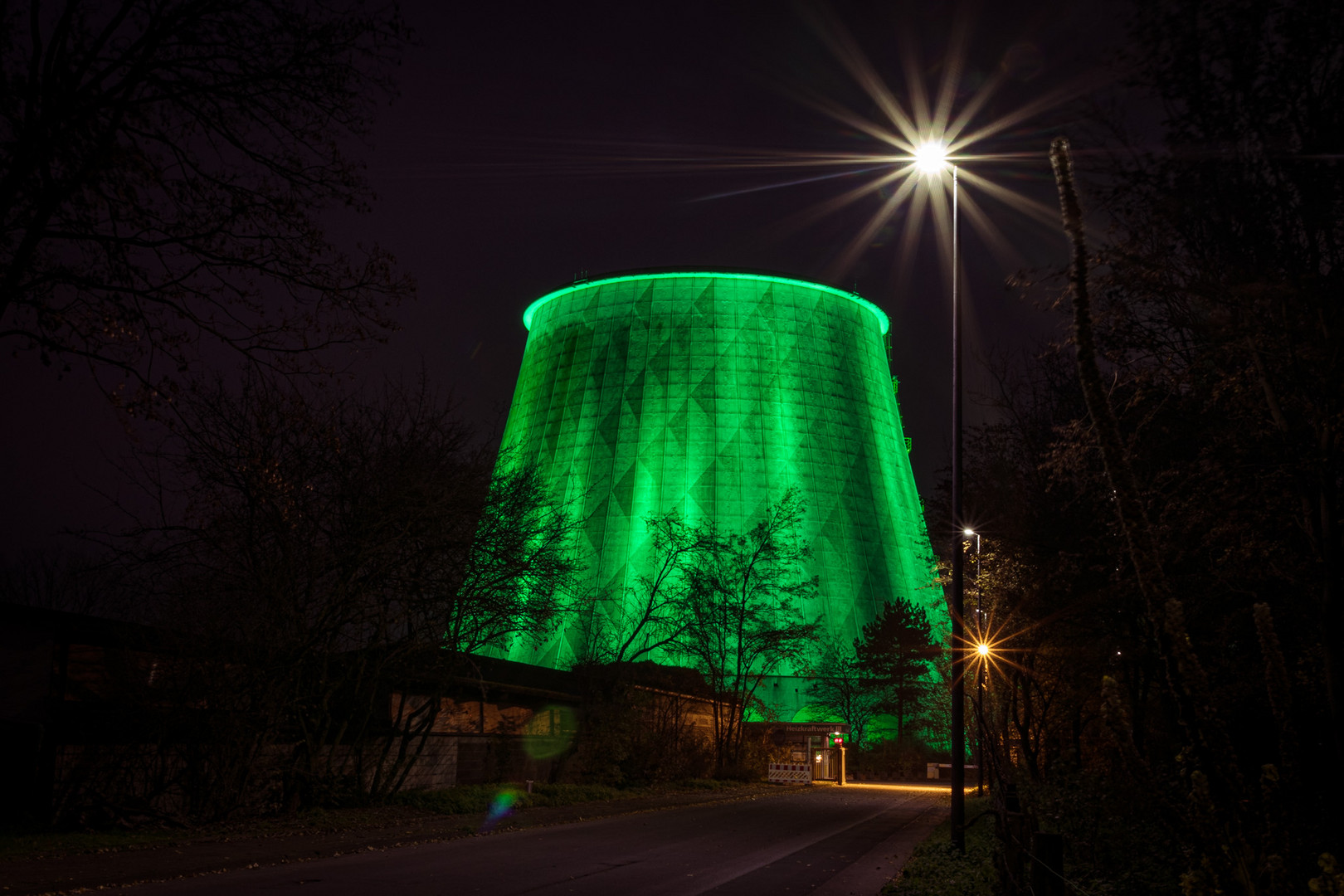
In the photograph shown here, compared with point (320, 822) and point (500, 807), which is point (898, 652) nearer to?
point (500, 807)

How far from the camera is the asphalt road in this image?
10234mm

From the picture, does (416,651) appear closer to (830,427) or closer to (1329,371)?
(1329,371)

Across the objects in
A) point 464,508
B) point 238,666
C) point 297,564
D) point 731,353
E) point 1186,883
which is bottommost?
point 1186,883

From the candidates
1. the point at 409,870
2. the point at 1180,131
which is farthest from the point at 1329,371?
the point at 409,870

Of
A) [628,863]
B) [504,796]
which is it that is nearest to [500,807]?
[504,796]

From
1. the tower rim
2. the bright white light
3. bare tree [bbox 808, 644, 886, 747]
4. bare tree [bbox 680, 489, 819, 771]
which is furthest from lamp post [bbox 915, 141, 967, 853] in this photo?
the tower rim

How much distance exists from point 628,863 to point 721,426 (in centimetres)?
3610

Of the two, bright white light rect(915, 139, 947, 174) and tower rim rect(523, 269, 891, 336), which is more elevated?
tower rim rect(523, 269, 891, 336)

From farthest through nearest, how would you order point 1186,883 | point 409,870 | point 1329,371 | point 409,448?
point 409,448 < point 409,870 < point 1329,371 < point 1186,883

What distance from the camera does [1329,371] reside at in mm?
8102

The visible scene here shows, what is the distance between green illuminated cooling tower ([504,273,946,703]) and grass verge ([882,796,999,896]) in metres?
31.8

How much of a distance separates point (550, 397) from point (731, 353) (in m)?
9.11

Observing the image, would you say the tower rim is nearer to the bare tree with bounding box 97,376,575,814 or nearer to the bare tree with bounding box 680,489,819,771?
the bare tree with bounding box 680,489,819,771

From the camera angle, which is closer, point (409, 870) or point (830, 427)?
point (409, 870)
